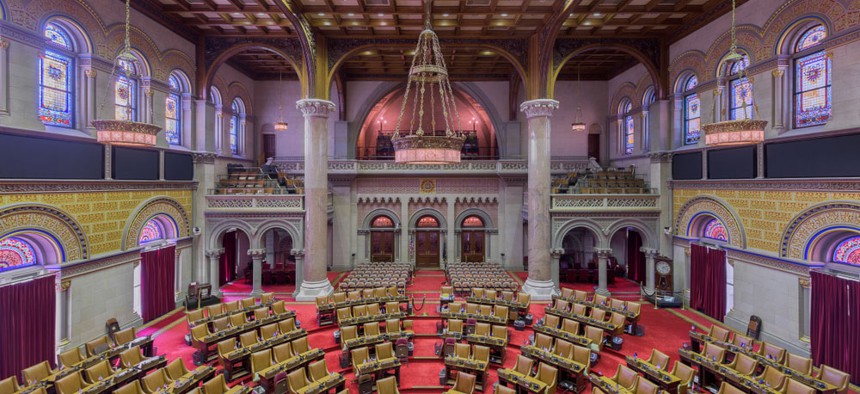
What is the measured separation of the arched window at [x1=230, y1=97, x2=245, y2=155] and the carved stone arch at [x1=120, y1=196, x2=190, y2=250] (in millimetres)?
5190

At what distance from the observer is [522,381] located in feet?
27.7

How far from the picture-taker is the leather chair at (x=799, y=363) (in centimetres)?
845

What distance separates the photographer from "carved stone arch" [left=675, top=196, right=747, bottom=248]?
1275 centimetres

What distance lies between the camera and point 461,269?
1786 centimetres

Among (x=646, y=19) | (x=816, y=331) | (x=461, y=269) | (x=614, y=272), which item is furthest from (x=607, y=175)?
(x=816, y=331)

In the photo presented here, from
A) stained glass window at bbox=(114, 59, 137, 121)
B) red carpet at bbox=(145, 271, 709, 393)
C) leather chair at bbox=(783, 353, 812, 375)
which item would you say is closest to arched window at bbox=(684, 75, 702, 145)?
red carpet at bbox=(145, 271, 709, 393)

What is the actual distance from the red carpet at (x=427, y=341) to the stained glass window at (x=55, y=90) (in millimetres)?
6956

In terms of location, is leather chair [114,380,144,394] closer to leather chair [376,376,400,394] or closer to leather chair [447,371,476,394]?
leather chair [376,376,400,394]

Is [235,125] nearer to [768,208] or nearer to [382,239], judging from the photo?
[382,239]

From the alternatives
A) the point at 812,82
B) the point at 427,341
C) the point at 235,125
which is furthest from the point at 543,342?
the point at 235,125

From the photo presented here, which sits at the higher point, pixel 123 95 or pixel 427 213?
pixel 123 95

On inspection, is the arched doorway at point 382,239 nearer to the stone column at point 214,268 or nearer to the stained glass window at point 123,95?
the stone column at point 214,268

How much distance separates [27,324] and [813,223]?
2010cm

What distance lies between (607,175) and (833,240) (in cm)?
874
